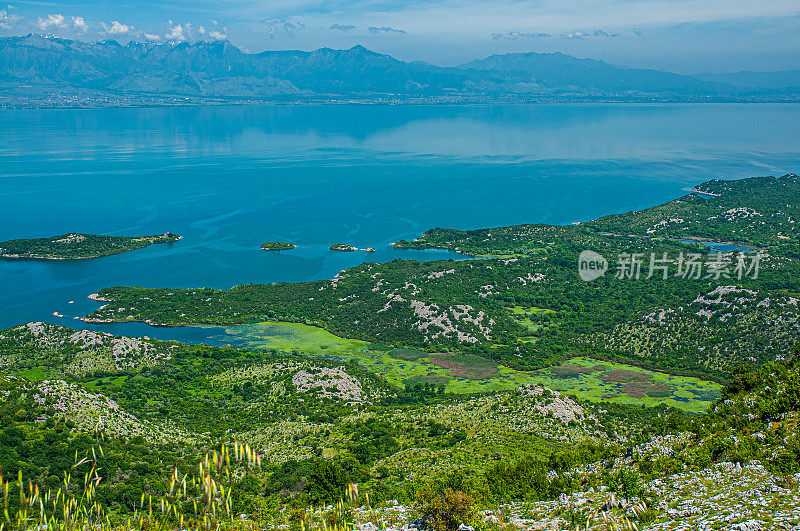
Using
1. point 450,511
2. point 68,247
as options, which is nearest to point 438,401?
point 450,511

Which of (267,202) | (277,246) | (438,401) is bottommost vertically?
(438,401)

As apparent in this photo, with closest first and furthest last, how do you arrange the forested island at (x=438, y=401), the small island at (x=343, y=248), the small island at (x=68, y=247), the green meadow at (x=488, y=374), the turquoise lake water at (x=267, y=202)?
the forested island at (x=438, y=401)
the green meadow at (x=488, y=374)
the turquoise lake water at (x=267, y=202)
the small island at (x=68, y=247)
the small island at (x=343, y=248)

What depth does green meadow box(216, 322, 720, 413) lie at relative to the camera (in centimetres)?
4947

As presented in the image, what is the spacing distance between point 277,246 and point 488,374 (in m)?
52.9

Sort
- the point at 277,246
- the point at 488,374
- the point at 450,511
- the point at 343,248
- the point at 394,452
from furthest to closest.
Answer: the point at 277,246 → the point at 343,248 → the point at 488,374 → the point at 394,452 → the point at 450,511

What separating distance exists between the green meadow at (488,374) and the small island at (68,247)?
41377mm

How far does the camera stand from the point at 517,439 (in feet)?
121

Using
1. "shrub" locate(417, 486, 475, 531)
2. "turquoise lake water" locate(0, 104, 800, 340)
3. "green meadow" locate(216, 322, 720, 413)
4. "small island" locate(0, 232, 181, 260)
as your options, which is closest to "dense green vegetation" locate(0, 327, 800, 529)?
"shrub" locate(417, 486, 475, 531)

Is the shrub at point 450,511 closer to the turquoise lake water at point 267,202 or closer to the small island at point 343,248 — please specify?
the turquoise lake water at point 267,202

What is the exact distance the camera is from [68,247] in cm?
9450

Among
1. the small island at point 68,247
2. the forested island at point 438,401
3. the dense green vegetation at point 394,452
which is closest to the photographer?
the forested island at point 438,401

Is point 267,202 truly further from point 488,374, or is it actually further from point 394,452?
point 394,452

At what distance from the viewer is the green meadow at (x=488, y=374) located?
49.5m

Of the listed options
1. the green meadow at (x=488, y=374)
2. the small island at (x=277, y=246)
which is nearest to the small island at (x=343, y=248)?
the small island at (x=277, y=246)
